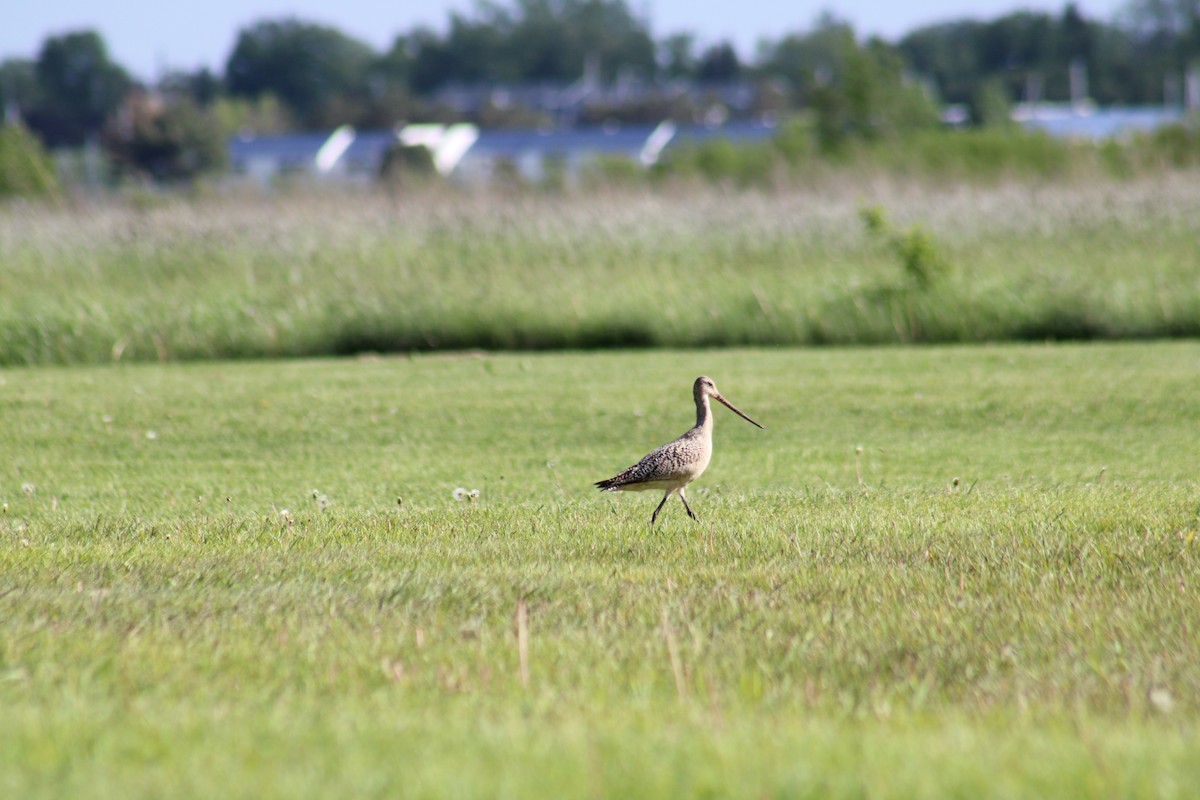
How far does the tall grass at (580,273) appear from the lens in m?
14.9

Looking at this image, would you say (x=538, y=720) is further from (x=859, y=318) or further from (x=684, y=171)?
(x=684, y=171)

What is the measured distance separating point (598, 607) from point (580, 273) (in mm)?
11904

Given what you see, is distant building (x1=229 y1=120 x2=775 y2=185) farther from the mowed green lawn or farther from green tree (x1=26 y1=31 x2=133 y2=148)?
the mowed green lawn

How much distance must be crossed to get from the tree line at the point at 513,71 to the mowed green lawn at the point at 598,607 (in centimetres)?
5791

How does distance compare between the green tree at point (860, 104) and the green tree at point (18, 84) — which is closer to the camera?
the green tree at point (860, 104)

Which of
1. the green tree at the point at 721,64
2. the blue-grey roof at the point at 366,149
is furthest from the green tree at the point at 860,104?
the green tree at the point at 721,64

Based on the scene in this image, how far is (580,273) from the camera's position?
16562 mm

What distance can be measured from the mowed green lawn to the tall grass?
493cm

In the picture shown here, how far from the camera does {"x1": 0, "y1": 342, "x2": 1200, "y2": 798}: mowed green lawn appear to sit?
3.20 metres

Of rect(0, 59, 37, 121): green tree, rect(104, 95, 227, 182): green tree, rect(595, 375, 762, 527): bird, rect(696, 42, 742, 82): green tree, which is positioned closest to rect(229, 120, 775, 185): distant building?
rect(104, 95, 227, 182): green tree

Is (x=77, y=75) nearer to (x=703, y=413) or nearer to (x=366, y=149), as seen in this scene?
(x=366, y=149)

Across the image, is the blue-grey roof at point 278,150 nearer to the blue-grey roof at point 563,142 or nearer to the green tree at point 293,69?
the blue-grey roof at point 563,142

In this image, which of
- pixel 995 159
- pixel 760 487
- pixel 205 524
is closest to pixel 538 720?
pixel 205 524

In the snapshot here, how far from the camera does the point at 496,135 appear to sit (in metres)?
85.9
